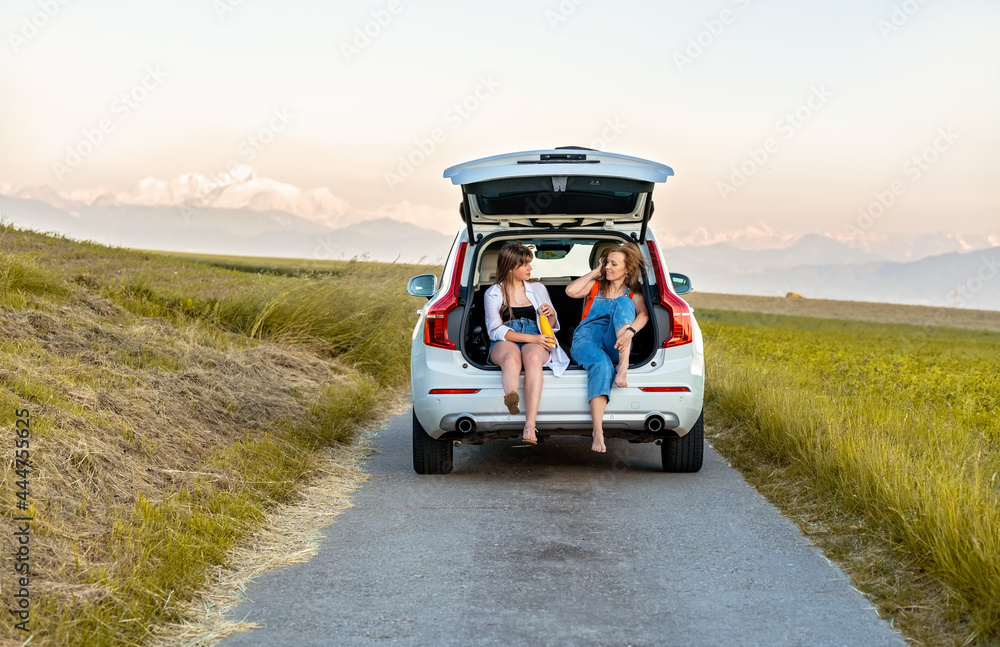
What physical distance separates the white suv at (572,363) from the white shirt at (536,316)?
0.31 feet

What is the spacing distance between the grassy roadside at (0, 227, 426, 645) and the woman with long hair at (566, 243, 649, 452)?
209 cm

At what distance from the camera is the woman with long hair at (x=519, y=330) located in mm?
6270

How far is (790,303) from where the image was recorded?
8019 cm

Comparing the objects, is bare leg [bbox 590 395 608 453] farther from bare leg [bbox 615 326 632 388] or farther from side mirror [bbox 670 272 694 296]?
side mirror [bbox 670 272 694 296]

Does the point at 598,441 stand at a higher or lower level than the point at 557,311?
lower

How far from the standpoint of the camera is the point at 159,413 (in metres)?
6.98

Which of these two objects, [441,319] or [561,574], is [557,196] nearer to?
[441,319]

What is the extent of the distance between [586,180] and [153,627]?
402 centimetres

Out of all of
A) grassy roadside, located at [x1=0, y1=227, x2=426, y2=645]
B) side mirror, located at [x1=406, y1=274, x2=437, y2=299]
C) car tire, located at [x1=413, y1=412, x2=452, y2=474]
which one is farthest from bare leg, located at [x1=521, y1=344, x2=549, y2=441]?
grassy roadside, located at [x1=0, y1=227, x2=426, y2=645]

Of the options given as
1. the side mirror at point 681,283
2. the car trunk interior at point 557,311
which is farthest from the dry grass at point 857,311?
the car trunk interior at point 557,311

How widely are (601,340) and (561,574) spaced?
249cm

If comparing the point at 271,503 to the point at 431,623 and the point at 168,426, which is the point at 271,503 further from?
the point at 431,623

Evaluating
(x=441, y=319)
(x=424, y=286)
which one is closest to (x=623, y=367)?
(x=441, y=319)

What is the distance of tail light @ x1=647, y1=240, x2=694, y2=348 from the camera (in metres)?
6.47
